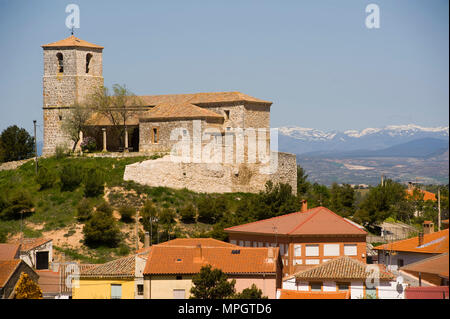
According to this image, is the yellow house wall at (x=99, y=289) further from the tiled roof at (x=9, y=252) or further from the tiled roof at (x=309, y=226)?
the tiled roof at (x=309, y=226)

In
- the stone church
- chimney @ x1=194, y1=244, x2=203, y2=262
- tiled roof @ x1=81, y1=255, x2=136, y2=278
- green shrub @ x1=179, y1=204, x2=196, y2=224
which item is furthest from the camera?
the stone church

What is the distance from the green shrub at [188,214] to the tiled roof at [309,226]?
602 cm

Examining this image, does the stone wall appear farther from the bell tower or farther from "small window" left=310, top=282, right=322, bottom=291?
"small window" left=310, top=282, right=322, bottom=291

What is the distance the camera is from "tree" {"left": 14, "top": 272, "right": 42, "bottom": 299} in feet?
102

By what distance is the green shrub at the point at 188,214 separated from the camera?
51.5 m

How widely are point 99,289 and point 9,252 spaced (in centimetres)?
851

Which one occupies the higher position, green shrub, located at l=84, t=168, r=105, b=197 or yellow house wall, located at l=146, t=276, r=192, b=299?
green shrub, located at l=84, t=168, r=105, b=197

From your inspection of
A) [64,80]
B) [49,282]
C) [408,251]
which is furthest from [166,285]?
[64,80]

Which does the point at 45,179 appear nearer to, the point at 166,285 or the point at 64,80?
the point at 64,80

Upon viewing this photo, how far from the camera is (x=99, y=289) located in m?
33.6

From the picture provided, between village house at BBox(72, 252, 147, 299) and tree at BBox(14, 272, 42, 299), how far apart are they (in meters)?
1.97

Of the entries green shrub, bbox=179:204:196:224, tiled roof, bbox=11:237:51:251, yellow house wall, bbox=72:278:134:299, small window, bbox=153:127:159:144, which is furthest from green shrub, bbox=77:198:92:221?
yellow house wall, bbox=72:278:134:299
